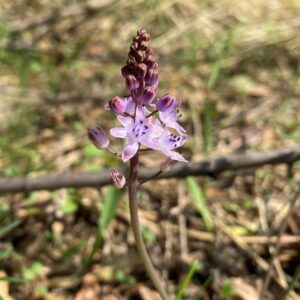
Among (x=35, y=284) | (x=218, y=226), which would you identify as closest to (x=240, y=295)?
(x=218, y=226)

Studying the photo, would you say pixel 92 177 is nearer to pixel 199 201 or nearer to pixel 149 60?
pixel 199 201

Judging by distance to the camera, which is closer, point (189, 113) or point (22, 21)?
point (189, 113)

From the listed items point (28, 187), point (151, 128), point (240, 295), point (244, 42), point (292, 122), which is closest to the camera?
point (151, 128)

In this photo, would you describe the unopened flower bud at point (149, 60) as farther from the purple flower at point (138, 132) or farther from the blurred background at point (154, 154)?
the blurred background at point (154, 154)

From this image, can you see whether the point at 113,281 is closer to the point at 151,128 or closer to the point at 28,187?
the point at 28,187

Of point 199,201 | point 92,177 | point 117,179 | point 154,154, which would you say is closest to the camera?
point 117,179

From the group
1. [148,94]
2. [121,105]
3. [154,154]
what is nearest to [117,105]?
[121,105]
